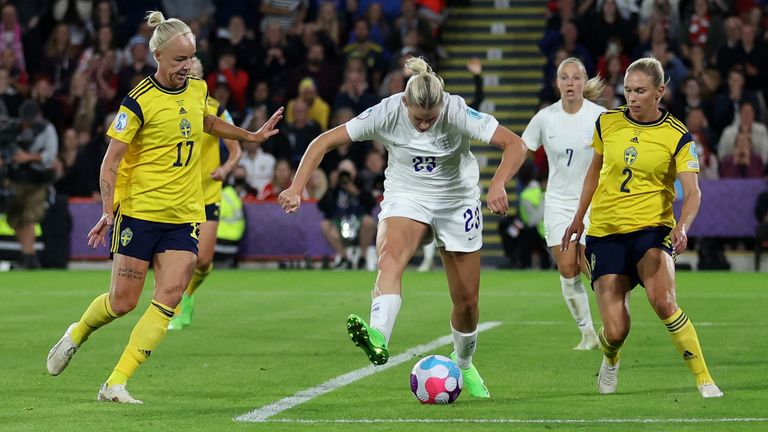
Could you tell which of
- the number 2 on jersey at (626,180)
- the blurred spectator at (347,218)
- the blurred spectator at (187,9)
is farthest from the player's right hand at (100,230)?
the blurred spectator at (187,9)

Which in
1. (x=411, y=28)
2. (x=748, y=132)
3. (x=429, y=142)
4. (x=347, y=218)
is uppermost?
(x=429, y=142)

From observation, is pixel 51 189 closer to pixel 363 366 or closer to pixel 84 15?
pixel 84 15

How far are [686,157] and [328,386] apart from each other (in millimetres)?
2806

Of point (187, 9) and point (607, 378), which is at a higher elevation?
point (607, 378)

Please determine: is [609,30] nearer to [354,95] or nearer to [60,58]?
[354,95]

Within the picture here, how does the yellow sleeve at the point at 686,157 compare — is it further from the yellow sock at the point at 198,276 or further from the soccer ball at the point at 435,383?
the yellow sock at the point at 198,276

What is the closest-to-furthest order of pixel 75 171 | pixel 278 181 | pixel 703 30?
pixel 278 181 → pixel 75 171 → pixel 703 30

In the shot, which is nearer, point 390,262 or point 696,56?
point 390,262

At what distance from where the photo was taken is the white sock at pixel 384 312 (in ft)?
29.0

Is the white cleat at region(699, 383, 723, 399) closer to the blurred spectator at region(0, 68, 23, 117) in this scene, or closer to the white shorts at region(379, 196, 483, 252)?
the white shorts at region(379, 196, 483, 252)

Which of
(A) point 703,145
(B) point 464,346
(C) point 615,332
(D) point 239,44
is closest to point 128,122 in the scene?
(B) point 464,346

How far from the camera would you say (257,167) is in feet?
82.5

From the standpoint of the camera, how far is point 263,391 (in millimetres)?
9922

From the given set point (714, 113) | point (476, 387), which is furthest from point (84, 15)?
point (476, 387)
